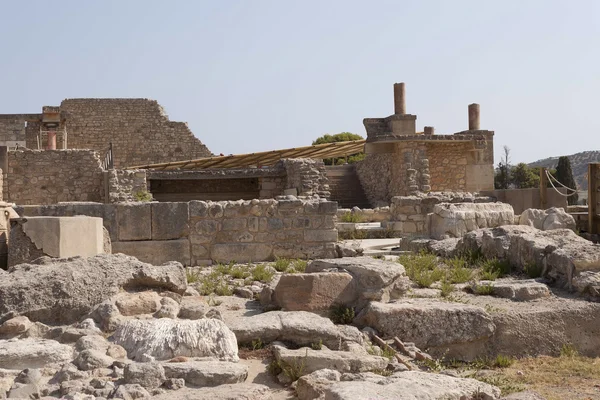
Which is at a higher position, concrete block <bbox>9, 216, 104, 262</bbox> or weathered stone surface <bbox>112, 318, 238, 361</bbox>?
concrete block <bbox>9, 216, 104, 262</bbox>

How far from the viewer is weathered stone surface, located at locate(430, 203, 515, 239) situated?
34.9ft

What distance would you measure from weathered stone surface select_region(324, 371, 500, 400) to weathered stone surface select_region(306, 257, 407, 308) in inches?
63.1

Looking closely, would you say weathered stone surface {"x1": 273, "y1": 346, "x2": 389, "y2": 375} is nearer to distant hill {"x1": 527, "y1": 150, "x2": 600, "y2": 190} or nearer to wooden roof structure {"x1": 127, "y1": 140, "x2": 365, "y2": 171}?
wooden roof structure {"x1": 127, "y1": 140, "x2": 365, "y2": 171}

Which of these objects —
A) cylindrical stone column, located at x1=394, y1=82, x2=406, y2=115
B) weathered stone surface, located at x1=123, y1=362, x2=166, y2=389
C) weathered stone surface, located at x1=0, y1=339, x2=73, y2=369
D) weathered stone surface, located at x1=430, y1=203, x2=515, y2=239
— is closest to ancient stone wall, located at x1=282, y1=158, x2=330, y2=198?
cylindrical stone column, located at x1=394, y1=82, x2=406, y2=115

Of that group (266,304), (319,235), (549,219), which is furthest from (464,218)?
(266,304)

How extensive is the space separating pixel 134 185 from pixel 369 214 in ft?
28.5

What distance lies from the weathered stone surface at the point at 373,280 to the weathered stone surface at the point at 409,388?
160cm

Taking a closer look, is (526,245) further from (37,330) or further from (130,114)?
(130,114)

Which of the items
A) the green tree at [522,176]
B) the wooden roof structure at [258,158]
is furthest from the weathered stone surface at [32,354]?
the green tree at [522,176]

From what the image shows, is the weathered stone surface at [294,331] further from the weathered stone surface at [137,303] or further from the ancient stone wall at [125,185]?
the ancient stone wall at [125,185]

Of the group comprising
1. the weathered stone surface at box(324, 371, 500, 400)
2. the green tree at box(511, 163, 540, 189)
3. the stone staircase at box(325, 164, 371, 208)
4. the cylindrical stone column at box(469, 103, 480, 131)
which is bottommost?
the weathered stone surface at box(324, 371, 500, 400)

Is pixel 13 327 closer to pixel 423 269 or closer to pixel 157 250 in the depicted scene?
pixel 157 250

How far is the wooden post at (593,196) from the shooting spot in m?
10.6

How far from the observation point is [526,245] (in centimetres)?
779
